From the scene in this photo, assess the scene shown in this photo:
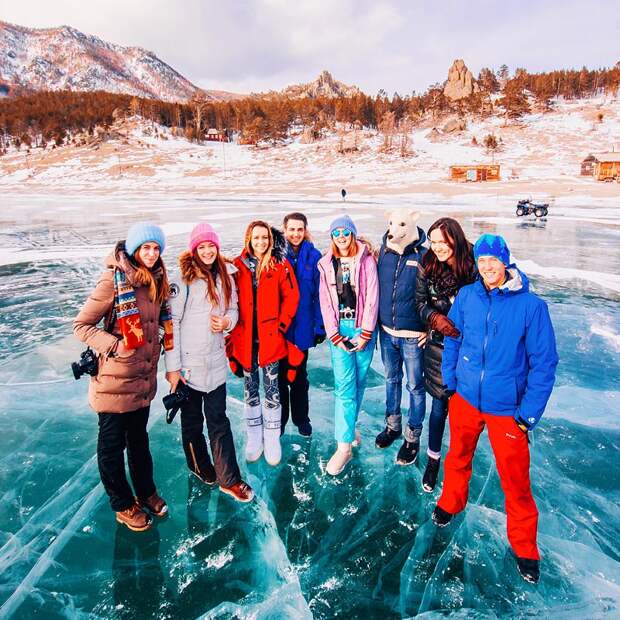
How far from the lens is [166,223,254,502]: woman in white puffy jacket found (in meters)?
2.46

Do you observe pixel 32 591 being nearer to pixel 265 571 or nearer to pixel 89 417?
pixel 265 571

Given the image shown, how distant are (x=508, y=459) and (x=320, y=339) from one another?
62.5 inches

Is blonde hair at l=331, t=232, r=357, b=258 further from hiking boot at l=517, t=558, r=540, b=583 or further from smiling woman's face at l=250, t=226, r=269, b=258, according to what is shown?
hiking boot at l=517, t=558, r=540, b=583

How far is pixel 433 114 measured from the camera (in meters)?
72.9

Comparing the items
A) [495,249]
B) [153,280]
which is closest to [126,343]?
[153,280]

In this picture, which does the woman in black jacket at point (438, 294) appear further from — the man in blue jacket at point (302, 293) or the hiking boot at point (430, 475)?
the man in blue jacket at point (302, 293)

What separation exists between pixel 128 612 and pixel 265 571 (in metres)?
0.70

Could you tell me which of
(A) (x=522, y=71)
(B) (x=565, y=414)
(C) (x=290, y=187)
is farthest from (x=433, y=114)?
(B) (x=565, y=414)

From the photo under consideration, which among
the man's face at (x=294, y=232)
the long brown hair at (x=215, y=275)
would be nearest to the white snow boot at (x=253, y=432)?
the long brown hair at (x=215, y=275)

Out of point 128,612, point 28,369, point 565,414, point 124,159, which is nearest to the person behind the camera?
point 128,612

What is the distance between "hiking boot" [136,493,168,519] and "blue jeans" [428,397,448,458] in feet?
5.90

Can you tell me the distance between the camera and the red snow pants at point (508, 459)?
2068 millimetres

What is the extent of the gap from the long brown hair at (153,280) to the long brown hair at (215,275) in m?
0.22

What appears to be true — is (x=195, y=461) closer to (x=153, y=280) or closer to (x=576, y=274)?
(x=153, y=280)
